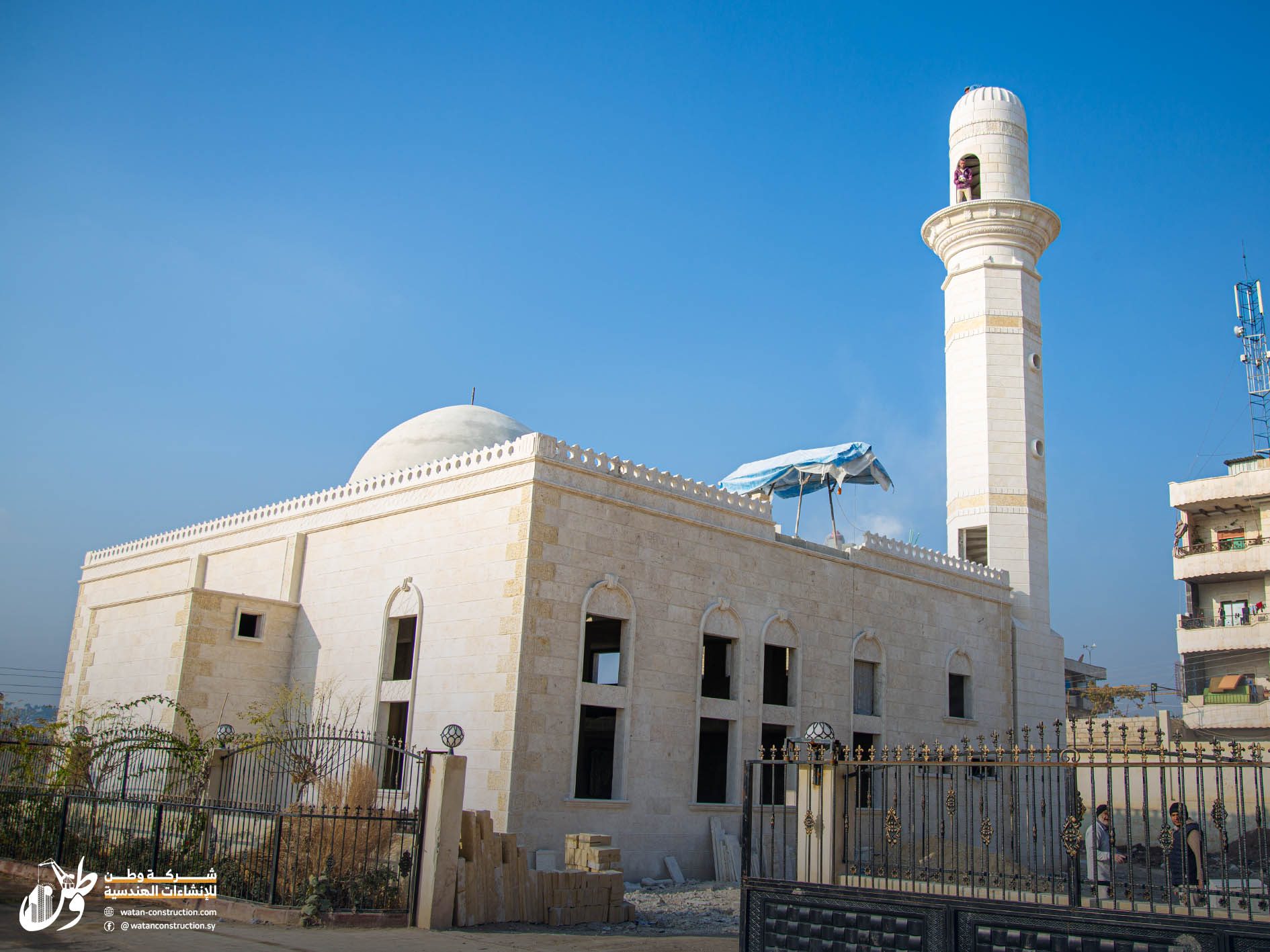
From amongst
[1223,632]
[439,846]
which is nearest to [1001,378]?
[1223,632]

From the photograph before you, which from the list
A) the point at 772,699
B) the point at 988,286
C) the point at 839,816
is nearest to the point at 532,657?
the point at 772,699

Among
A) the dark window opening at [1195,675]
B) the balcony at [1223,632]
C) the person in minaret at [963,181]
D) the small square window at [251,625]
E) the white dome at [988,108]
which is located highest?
the white dome at [988,108]

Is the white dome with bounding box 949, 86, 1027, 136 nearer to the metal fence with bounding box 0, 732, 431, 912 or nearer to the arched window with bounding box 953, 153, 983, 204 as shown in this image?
the arched window with bounding box 953, 153, 983, 204

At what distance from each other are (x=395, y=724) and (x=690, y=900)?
17.8 feet

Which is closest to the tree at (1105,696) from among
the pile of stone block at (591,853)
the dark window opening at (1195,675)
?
the dark window opening at (1195,675)

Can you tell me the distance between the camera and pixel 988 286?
24094 mm

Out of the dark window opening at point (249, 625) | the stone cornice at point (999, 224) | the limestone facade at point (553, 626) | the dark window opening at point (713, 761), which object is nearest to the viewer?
the limestone facade at point (553, 626)

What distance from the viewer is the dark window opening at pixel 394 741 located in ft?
51.8

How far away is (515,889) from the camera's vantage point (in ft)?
37.1

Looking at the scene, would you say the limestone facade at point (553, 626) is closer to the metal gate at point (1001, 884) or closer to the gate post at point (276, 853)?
the gate post at point (276, 853)

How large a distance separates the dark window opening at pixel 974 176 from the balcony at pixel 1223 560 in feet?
35.1

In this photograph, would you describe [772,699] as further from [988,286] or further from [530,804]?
[988,286]

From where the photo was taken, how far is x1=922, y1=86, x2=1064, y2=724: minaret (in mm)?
23219

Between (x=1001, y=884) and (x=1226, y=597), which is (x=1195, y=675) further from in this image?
(x=1001, y=884)
